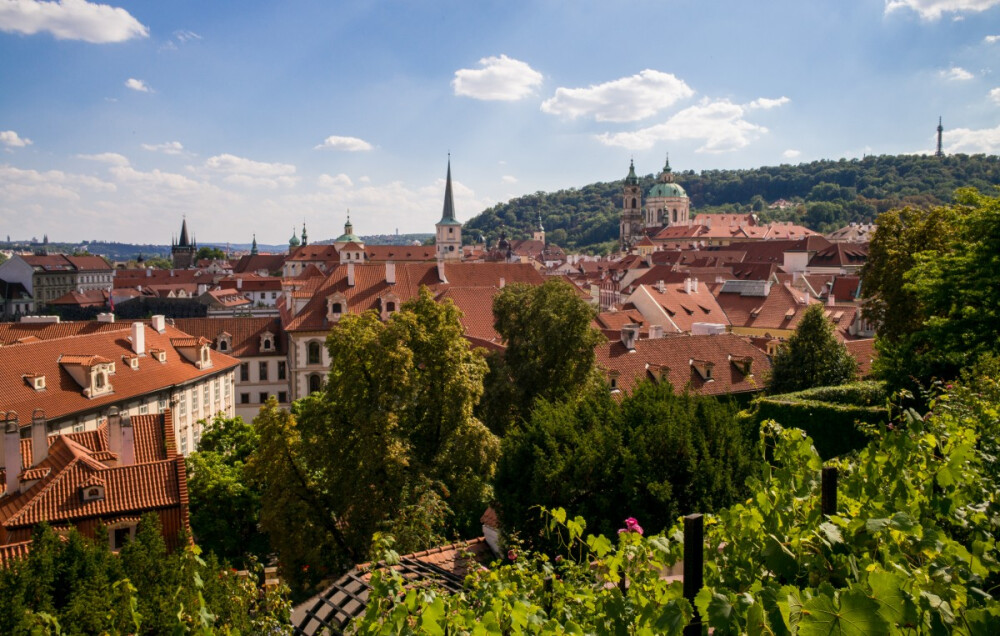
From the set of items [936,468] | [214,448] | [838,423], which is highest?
[936,468]

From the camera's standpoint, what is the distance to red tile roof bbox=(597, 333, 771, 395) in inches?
A: 1136

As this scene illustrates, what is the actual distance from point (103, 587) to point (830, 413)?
60.3 feet

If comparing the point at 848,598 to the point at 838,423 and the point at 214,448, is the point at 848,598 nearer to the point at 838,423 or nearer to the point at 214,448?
the point at 838,423

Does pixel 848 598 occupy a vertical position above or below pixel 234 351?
above

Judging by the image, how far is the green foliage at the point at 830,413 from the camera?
20.4 m

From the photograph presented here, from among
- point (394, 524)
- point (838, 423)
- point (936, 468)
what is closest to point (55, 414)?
point (394, 524)

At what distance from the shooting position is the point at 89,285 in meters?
134

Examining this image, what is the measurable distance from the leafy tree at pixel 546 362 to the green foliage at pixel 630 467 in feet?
35.4

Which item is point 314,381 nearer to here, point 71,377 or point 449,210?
point 71,377

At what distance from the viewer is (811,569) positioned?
404 cm

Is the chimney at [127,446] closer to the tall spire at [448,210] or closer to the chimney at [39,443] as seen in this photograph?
the chimney at [39,443]

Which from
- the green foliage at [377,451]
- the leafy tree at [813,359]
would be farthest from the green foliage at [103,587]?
the leafy tree at [813,359]

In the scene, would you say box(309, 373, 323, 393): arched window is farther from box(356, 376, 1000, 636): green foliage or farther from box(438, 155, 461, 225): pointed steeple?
box(438, 155, 461, 225): pointed steeple

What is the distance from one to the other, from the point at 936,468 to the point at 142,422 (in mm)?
19990
